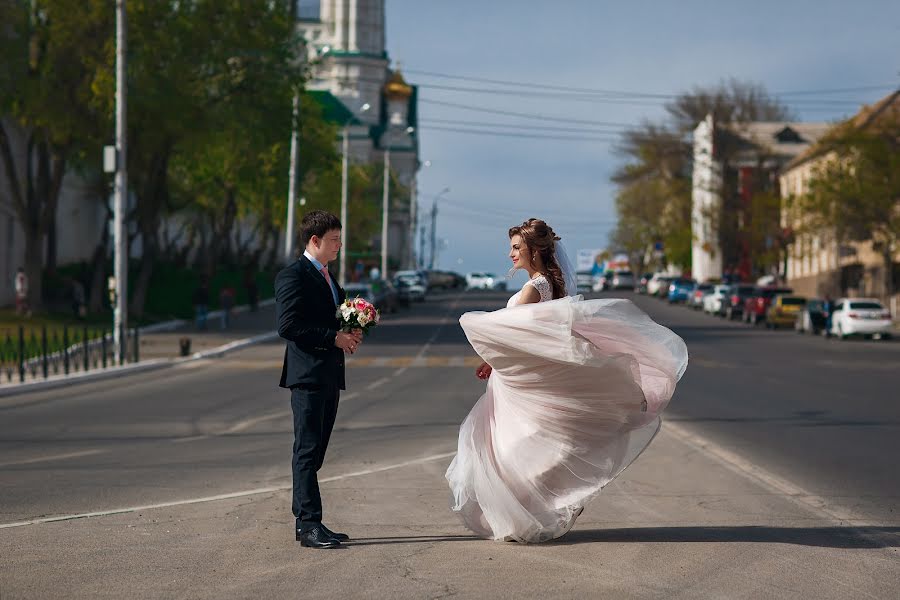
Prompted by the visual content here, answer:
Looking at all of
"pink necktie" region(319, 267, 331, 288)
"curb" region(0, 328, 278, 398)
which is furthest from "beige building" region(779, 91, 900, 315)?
"pink necktie" region(319, 267, 331, 288)

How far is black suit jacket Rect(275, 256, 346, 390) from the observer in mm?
8305

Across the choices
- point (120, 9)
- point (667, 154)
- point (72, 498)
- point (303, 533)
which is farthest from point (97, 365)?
point (667, 154)

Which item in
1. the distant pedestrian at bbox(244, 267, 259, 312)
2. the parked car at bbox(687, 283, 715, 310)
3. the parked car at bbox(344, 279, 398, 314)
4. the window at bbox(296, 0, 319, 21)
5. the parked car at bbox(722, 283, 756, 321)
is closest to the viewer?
the parked car at bbox(344, 279, 398, 314)

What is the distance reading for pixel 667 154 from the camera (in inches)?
4306

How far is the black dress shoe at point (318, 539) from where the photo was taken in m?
8.33

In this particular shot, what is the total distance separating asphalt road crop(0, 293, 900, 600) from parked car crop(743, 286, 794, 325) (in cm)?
4058

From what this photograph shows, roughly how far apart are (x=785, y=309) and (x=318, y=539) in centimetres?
5142

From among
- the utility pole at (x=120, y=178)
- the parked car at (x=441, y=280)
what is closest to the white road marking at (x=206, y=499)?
the utility pole at (x=120, y=178)

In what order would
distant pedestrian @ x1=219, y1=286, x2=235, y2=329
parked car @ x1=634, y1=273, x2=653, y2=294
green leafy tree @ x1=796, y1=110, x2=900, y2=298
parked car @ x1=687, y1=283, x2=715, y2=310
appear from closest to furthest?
distant pedestrian @ x1=219, y1=286, x2=235, y2=329, green leafy tree @ x1=796, y1=110, x2=900, y2=298, parked car @ x1=687, y1=283, x2=715, y2=310, parked car @ x1=634, y1=273, x2=653, y2=294

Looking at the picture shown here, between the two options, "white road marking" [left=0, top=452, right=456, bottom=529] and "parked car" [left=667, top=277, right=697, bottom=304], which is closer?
"white road marking" [left=0, top=452, right=456, bottom=529]

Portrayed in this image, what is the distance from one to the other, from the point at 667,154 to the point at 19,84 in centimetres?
7260

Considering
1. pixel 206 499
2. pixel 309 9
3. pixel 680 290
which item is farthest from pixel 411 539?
pixel 309 9

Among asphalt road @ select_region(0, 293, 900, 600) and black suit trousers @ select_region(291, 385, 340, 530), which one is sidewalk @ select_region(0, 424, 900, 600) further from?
black suit trousers @ select_region(291, 385, 340, 530)

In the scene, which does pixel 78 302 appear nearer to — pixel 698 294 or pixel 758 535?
pixel 758 535
